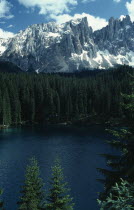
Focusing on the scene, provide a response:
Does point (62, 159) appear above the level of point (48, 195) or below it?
below

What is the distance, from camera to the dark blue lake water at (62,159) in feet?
129

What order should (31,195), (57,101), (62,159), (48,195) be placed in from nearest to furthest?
(48,195) → (31,195) → (62,159) → (57,101)

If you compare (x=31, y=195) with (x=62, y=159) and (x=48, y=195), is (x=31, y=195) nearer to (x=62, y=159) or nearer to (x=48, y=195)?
(x=48, y=195)

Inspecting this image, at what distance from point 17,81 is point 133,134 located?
133593mm

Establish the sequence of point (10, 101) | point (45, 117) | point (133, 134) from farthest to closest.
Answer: point (45, 117)
point (10, 101)
point (133, 134)

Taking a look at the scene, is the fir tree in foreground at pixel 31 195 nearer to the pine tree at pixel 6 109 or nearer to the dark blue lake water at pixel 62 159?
the dark blue lake water at pixel 62 159

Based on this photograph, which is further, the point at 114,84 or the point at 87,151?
the point at 114,84

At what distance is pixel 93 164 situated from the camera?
5512 cm

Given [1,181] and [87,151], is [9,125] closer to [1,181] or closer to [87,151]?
[87,151]

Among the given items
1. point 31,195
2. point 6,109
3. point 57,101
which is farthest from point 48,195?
point 57,101

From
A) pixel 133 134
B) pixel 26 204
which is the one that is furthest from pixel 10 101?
pixel 133 134

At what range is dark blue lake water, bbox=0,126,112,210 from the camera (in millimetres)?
39438

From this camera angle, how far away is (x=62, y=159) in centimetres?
5859

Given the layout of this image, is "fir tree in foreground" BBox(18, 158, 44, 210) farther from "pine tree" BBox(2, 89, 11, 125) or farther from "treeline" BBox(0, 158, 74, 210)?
"pine tree" BBox(2, 89, 11, 125)
